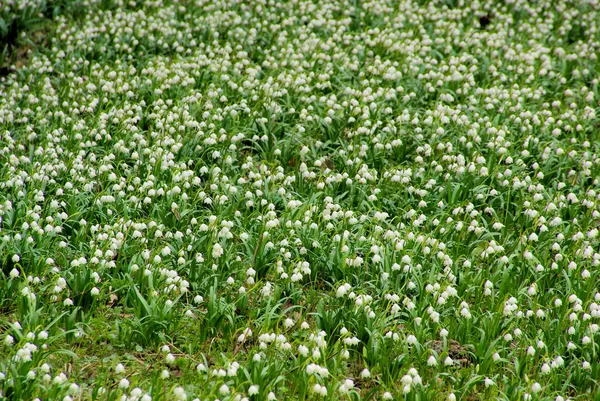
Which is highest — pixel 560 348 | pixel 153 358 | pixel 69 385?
pixel 69 385

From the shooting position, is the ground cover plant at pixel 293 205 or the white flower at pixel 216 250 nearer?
the ground cover plant at pixel 293 205

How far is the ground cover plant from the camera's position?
450 cm

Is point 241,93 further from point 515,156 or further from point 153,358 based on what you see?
point 153,358

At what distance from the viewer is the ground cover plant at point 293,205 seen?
4.50 m

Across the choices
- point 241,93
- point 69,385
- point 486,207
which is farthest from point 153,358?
point 241,93

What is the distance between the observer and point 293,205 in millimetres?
5781

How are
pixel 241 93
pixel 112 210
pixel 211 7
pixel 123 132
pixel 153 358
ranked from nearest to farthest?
pixel 153 358 < pixel 112 210 < pixel 123 132 < pixel 241 93 < pixel 211 7

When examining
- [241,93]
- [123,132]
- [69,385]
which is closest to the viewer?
[69,385]

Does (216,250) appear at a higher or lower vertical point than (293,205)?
higher

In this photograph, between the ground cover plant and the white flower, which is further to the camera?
the white flower

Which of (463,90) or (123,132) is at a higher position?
Answer: (123,132)

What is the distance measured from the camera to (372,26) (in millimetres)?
9570

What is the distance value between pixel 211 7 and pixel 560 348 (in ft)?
22.1

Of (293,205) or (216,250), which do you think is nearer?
(216,250)
